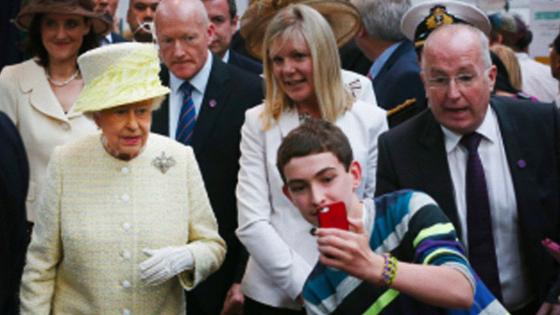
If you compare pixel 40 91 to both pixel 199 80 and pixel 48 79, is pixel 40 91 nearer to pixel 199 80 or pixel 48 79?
pixel 48 79

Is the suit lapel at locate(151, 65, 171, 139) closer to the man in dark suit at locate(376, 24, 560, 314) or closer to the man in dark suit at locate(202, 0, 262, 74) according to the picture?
the man in dark suit at locate(202, 0, 262, 74)

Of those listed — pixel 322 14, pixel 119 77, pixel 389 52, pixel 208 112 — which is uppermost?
pixel 119 77

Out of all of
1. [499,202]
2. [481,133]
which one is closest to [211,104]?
[481,133]

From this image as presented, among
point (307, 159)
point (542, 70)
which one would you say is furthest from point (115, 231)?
point (542, 70)

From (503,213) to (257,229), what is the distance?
114 centimetres

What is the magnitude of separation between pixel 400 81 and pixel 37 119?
2.03 m

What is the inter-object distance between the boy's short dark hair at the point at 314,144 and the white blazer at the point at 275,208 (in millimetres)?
1399

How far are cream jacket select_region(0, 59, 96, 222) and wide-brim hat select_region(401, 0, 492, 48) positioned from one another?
180 centimetres

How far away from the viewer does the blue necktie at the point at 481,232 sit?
534 cm

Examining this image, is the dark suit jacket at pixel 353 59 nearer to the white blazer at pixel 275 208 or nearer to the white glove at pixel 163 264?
the white blazer at pixel 275 208

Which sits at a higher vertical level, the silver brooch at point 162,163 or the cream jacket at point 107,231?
the silver brooch at point 162,163

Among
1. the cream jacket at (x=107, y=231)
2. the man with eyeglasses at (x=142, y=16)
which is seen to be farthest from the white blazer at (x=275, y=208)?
the man with eyeglasses at (x=142, y=16)

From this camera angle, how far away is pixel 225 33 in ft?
27.3

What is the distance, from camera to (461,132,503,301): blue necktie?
17.5ft
